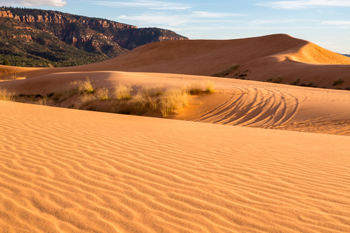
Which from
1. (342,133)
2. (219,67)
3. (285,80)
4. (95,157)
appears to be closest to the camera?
(95,157)

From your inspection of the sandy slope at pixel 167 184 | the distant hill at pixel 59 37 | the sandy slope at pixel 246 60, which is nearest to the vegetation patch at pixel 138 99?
the sandy slope at pixel 167 184

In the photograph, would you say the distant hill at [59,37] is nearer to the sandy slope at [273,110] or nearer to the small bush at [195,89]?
the small bush at [195,89]

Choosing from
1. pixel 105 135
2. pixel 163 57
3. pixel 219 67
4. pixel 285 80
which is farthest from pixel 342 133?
pixel 163 57

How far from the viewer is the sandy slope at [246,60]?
28236 mm

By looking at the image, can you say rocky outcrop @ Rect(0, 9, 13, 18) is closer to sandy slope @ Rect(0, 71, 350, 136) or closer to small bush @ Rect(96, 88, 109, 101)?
small bush @ Rect(96, 88, 109, 101)

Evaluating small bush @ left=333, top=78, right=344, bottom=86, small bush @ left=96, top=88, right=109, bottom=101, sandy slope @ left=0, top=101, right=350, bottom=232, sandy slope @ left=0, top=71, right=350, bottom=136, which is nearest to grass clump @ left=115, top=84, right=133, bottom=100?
small bush @ left=96, top=88, right=109, bottom=101

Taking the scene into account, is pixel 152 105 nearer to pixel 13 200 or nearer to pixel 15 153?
pixel 15 153

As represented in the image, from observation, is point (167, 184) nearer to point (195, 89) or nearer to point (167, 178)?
point (167, 178)

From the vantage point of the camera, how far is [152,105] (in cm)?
1300

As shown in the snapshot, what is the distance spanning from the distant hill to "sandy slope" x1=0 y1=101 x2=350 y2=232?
57.9 m

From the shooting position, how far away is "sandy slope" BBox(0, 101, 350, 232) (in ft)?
9.02

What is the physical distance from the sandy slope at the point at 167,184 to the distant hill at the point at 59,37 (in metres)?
57.9

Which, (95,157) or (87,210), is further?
(95,157)

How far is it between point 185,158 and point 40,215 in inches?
101
